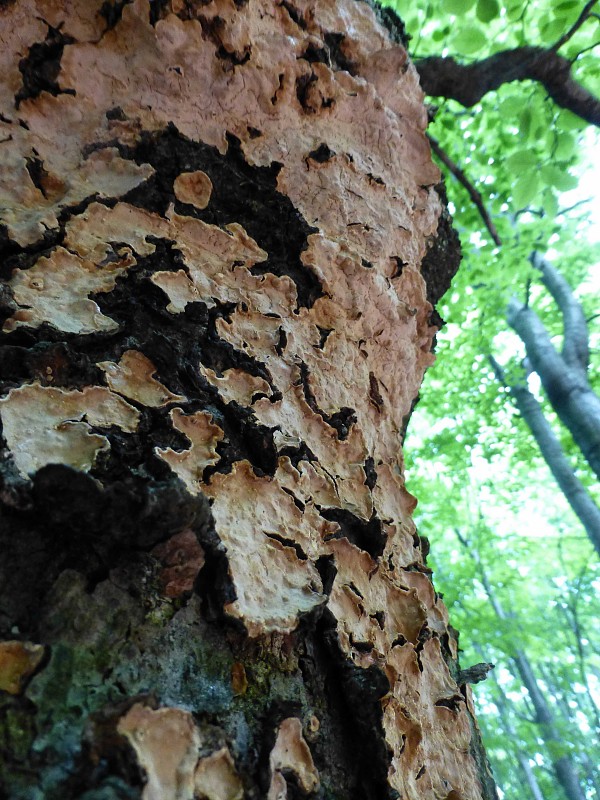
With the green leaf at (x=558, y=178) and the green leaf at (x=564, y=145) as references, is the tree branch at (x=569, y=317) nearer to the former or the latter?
the green leaf at (x=564, y=145)

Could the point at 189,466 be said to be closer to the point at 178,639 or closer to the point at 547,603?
the point at 178,639

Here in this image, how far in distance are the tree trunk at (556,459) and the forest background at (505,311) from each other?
0.08 ft

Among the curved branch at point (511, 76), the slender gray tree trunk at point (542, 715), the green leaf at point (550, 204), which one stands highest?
the curved branch at point (511, 76)

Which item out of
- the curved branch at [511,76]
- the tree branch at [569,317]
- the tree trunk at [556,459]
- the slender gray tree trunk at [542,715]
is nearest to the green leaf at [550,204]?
the curved branch at [511,76]

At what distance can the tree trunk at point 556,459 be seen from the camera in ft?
13.4

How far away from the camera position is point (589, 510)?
413 cm

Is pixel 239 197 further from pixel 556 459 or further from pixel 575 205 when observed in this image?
pixel 575 205

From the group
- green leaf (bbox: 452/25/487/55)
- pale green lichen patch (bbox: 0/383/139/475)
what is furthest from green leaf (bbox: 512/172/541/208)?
pale green lichen patch (bbox: 0/383/139/475)

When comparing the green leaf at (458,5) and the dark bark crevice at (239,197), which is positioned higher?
the green leaf at (458,5)

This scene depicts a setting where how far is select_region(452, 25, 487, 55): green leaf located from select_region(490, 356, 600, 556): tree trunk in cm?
344

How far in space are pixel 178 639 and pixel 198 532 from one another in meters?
0.10

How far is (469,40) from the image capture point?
1.73 m

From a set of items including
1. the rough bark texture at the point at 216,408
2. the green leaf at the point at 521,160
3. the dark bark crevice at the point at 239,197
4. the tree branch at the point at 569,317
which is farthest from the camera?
the tree branch at the point at 569,317

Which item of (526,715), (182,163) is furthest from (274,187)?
(526,715)
